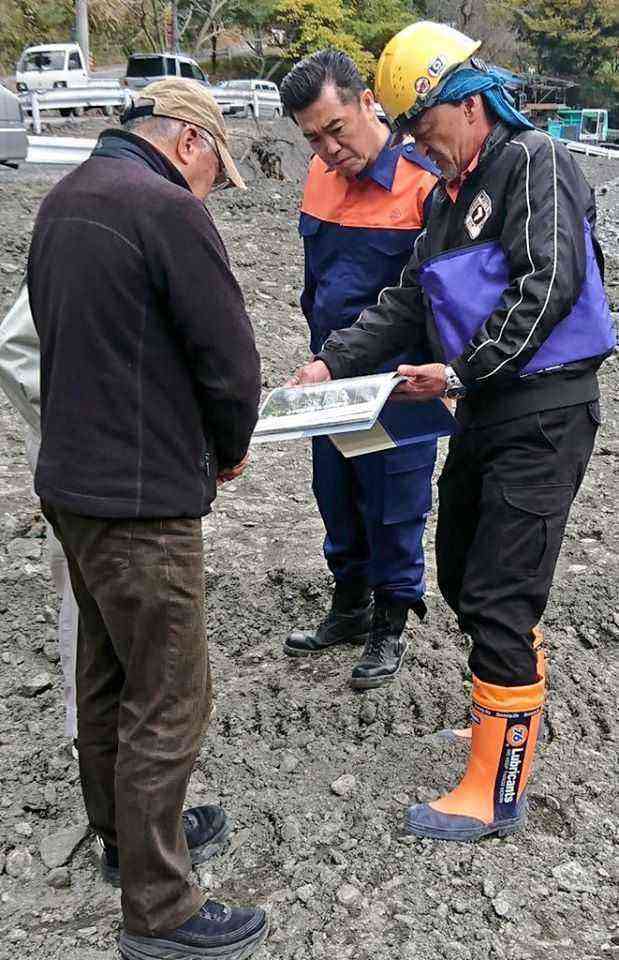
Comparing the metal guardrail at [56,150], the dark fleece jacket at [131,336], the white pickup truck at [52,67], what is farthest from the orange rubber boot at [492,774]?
the white pickup truck at [52,67]

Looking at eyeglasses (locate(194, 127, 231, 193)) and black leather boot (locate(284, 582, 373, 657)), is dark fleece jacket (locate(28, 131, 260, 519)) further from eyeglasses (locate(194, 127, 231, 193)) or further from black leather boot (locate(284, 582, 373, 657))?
black leather boot (locate(284, 582, 373, 657))

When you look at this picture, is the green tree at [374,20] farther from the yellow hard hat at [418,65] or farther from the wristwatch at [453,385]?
the wristwatch at [453,385]

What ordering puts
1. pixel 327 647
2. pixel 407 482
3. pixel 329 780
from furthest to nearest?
pixel 327 647 → pixel 407 482 → pixel 329 780

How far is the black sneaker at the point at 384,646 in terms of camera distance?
3.83 meters

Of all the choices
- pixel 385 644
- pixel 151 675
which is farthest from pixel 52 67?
pixel 151 675

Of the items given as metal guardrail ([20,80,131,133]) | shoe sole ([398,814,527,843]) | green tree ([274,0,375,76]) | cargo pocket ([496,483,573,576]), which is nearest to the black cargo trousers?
cargo pocket ([496,483,573,576])

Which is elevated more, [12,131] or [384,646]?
[12,131]

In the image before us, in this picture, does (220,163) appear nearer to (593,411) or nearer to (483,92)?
(483,92)

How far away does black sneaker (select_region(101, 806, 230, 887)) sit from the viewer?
2.79 meters

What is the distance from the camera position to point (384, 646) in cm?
391

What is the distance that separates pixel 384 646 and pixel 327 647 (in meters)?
0.34

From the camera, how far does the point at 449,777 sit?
10.7ft

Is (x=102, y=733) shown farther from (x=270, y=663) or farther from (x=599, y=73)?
(x=599, y=73)

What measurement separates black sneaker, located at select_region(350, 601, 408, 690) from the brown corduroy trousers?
1.45 m
